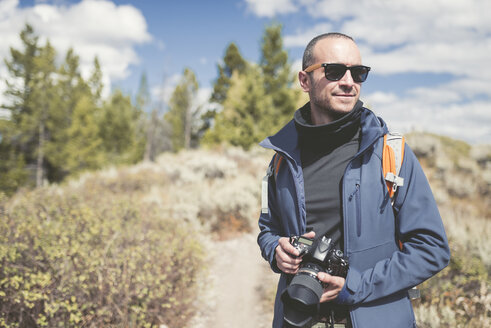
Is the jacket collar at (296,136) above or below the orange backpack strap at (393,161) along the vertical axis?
above

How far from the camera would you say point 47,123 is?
29.1 meters

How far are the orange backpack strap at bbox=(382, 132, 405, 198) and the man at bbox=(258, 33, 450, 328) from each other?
0.08 feet

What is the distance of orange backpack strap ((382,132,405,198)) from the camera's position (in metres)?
1.36

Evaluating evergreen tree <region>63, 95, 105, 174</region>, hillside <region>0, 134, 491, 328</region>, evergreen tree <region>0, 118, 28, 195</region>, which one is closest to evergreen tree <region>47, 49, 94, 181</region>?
evergreen tree <region>63, 95, 105, 174</region>

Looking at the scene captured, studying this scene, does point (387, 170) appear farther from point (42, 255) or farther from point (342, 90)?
point (42, 255)

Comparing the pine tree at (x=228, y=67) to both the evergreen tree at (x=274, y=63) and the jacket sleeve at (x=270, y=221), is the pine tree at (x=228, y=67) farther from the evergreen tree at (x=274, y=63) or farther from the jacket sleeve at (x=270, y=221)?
the jacket sleeve at (x=270, y=221)

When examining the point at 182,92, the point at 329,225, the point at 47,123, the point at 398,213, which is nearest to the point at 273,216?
the point at 329,225

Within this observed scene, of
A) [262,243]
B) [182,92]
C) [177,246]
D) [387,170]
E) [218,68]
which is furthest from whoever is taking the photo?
[182,92]

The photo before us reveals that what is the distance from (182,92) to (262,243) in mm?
37623

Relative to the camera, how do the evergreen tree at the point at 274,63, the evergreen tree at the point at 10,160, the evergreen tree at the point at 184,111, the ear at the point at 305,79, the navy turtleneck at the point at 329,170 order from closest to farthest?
the navy turtleneck at the point at 329,170 → the ear at the point at 305,79 → the evergreen tree at the point at 274,63 → the evergreen tree at the point at 10,160 → the evergreen tree at the point at 184,111

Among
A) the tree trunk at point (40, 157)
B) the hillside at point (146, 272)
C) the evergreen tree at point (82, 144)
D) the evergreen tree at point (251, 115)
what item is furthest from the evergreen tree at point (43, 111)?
the hillside at point (146, 272)

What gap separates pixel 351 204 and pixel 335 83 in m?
0.58

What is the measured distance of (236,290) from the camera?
527cm

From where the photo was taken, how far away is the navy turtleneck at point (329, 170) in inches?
60.9
